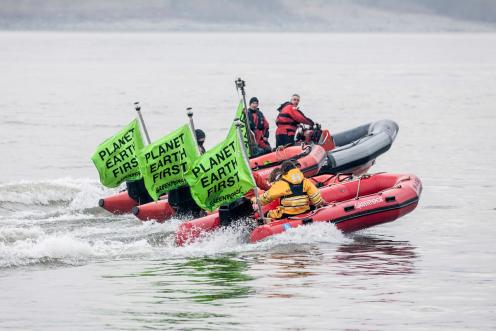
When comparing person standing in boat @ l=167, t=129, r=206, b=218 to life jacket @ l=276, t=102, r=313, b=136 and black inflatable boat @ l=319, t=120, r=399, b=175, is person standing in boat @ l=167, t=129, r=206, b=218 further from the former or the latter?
life jacket @ l=276, t=102, r=313, b=136

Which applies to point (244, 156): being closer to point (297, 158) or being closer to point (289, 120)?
point (297, 158)

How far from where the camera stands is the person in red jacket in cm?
2383

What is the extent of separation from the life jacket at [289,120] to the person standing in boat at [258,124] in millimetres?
431

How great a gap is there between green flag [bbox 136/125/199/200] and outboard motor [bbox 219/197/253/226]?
152 cm

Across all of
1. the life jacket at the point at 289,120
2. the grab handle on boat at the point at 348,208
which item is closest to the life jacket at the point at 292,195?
the grab handle on boat at the point at 348,208

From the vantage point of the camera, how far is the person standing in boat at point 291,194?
17.1 m

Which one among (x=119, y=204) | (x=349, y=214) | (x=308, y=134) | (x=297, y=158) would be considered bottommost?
(x=349, y=214)

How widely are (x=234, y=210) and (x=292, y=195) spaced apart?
2.97 ft

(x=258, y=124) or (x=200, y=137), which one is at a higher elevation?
(x=258, y=124)

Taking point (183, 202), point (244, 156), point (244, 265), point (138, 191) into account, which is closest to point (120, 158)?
point (138, 191)

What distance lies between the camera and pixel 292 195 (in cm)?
1731

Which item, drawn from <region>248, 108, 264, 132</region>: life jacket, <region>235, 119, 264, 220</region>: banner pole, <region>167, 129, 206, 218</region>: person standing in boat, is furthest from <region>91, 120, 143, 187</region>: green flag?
<region>235, 119, 264, 220</region>: banner pole

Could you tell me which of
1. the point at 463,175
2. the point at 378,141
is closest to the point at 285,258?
the point at 378,141

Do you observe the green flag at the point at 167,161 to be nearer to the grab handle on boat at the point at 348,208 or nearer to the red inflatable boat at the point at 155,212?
the red inflatable boat at the point at 155,212
